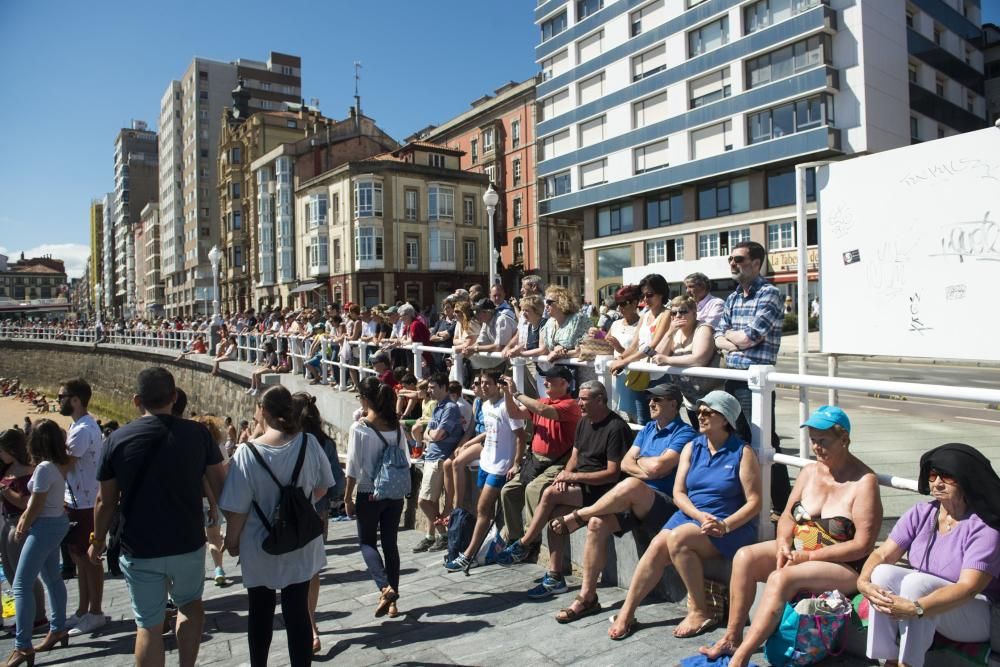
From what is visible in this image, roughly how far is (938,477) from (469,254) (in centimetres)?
4995

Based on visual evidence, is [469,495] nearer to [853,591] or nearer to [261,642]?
[261,642]

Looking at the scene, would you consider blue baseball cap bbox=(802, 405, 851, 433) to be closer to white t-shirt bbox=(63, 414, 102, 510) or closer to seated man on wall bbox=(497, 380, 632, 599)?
seated man on wall bbox=(497, 380, 632, 599)

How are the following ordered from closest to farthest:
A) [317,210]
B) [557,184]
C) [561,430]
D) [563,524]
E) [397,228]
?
[563,524] < [561,430] < [557,184] < [397,228] < [317,210]

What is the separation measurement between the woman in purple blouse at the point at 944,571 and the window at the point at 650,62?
37499 millimetres

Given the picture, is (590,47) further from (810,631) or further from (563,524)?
(810,631)

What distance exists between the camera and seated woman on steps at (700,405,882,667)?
3447 mm

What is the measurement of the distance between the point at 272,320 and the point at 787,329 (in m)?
23.7

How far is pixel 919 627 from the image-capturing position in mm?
3047

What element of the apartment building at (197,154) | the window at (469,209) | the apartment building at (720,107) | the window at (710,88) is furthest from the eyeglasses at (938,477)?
the apartment building at (197,154)

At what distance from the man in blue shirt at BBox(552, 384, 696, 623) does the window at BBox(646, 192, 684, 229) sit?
33477 mm

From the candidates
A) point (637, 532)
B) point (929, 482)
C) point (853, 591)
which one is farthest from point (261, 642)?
point (929, 482)

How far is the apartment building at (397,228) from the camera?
48.0m

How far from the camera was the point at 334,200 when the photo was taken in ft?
166

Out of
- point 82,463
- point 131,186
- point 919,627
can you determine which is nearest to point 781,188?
point 919,627
